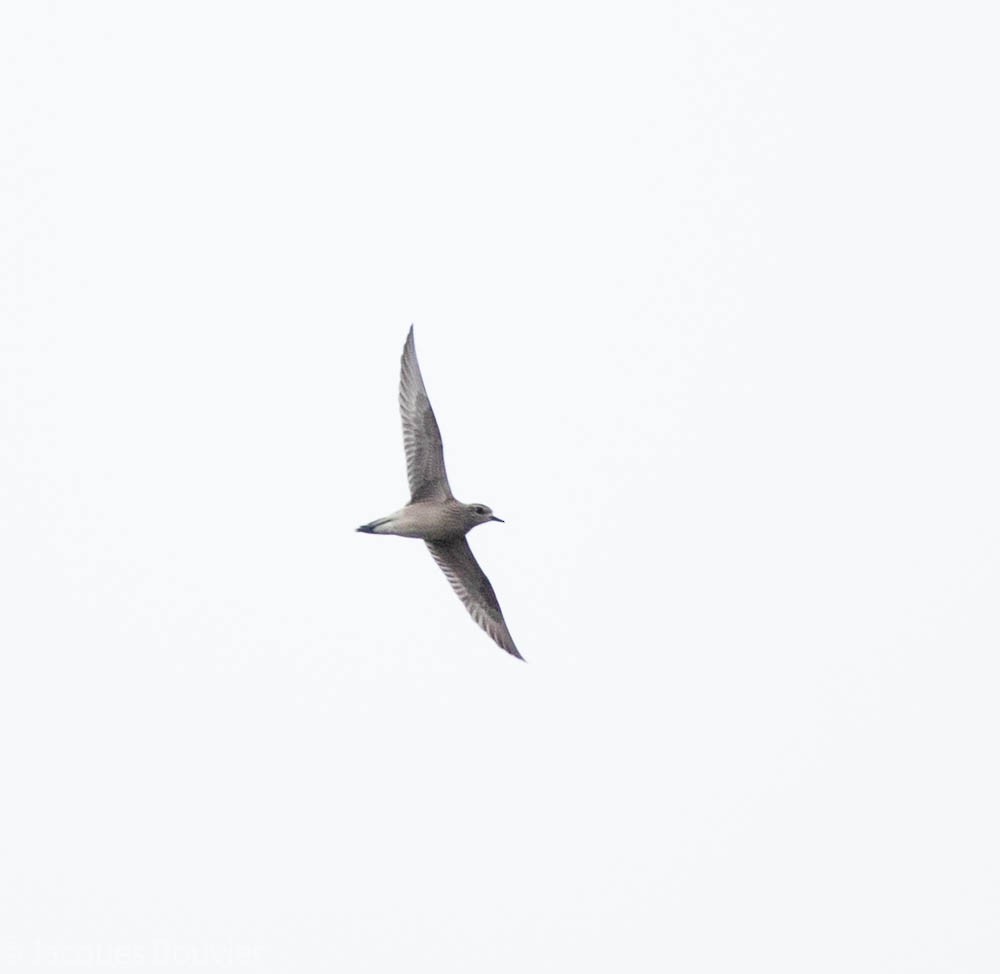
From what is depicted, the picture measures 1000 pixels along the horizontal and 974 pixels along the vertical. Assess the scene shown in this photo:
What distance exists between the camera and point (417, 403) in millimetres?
29594

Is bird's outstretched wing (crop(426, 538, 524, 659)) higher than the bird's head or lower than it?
lower

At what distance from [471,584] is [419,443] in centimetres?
229

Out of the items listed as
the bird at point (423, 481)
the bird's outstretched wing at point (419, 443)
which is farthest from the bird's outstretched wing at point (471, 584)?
the bird's outstretched wing at point (419, 443)

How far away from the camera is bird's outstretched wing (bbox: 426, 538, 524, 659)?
3039 centimetres

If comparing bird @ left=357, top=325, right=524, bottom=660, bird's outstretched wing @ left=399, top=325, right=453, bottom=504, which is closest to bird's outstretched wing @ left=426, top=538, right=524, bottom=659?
bird @ left=357, top=325, right=524, bottom=660

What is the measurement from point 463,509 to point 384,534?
1189 millimetres

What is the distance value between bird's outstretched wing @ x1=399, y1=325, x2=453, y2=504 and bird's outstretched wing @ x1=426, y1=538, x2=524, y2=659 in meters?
0.98

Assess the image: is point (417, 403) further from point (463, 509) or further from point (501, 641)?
point (501, 641)

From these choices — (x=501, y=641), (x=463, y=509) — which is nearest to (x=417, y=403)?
(x=463, y=509)

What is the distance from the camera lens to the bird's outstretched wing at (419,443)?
97.3 feet

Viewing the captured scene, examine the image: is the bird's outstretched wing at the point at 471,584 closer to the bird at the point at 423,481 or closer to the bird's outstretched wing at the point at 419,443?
the bird at the point at 423,481

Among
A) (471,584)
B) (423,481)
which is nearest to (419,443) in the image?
(423,481)

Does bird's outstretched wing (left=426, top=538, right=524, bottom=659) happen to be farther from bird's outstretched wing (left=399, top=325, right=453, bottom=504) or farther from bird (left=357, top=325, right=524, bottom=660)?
bird's outstretched wing (left=399, top=325, right=453, bottom=504)

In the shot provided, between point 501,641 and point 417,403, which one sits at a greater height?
point 417,403
